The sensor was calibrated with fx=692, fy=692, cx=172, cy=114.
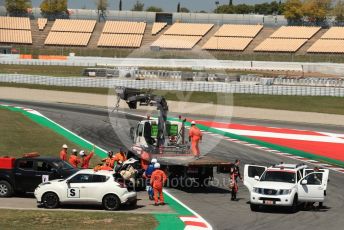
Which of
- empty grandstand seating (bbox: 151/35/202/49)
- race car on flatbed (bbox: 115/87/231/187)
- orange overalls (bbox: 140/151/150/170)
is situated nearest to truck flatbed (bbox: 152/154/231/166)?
race car on flatbed (bbox: 115/87/231/187)

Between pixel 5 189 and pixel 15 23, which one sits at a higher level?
pixel 15 23

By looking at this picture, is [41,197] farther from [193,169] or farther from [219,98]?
[219,98]

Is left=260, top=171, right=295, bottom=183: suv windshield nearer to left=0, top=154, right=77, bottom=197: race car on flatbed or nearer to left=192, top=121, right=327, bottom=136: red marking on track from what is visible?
left=0, top=154, right=77, bottom=197: race car on flatbed

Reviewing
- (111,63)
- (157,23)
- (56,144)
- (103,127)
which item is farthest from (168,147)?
(157,23)

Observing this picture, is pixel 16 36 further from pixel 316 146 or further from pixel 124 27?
pixel 316 146

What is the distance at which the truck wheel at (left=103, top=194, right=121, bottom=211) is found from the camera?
21953 millimetres

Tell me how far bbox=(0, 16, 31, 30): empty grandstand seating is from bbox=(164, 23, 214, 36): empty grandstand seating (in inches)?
961

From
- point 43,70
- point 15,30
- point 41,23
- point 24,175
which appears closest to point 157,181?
point 24,175

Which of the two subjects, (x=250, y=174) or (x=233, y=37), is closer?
(x=250, y=174)

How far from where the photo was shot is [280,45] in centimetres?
11081

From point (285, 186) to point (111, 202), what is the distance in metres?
5.69

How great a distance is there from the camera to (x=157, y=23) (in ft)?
405

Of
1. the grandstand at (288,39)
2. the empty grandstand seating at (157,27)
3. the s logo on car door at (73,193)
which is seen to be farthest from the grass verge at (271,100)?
the empty grandstand seating at (157,27)

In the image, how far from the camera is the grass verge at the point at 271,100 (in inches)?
2136
